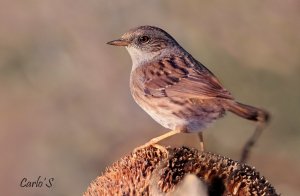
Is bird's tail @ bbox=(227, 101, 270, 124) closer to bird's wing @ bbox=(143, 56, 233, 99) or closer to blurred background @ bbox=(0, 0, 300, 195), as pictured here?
bird's wing @ bbox=(143, 56, 233, 99)

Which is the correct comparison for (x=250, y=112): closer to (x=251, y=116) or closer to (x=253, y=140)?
(x=251, y=116)

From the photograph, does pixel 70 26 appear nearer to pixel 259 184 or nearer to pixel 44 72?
pixel 44 72

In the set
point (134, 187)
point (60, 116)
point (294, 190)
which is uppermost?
point (60, 116)

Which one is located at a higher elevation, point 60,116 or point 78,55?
point 78,55

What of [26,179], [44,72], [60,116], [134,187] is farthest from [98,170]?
[134,187]
